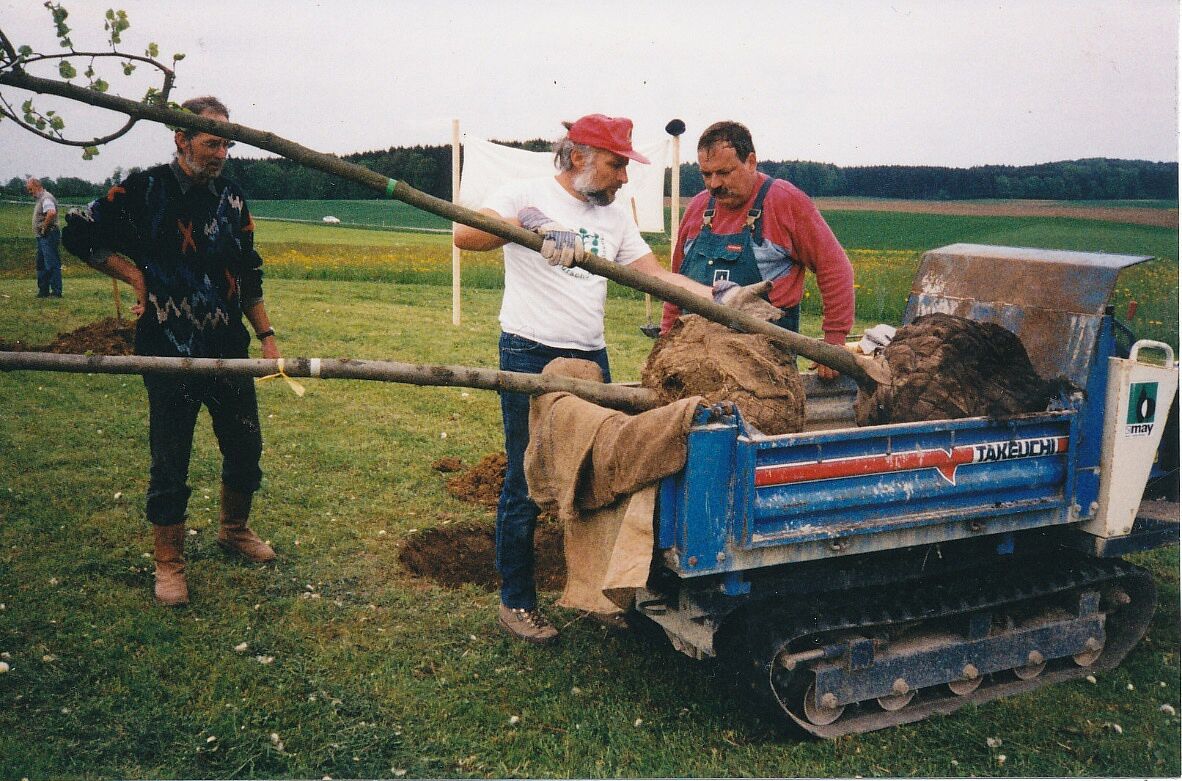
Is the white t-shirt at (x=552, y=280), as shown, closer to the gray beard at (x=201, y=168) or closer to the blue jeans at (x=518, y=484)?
the blue jeans at (x=518, y=484)

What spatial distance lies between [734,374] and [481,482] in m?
3.36

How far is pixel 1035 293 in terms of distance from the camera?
15.5 feet

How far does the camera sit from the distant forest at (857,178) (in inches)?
366

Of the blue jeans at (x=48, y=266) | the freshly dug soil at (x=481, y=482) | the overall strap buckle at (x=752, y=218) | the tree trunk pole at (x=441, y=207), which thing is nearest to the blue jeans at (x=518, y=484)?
the tree trunk pole at (x=441, y=207)

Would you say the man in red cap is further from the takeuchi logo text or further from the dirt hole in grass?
the takeuchi logo text

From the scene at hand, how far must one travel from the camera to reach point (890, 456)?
3852 mm

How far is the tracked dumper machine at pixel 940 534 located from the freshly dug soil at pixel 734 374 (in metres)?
0.24

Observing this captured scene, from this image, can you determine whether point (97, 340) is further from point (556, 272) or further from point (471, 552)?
point (556, 272)

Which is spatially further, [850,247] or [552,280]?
[850,247]

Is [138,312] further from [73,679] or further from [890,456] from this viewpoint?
[890,456]

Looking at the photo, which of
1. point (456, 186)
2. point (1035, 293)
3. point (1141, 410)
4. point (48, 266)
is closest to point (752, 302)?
point (1035, 293)

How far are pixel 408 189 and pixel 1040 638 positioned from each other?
11.6ft

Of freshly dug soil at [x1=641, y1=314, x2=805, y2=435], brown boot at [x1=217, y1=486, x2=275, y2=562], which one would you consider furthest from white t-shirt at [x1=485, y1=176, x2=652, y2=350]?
brown boot at [x1=217, y1=486, x2=275, y2=562]

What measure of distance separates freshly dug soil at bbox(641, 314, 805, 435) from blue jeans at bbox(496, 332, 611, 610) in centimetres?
48
